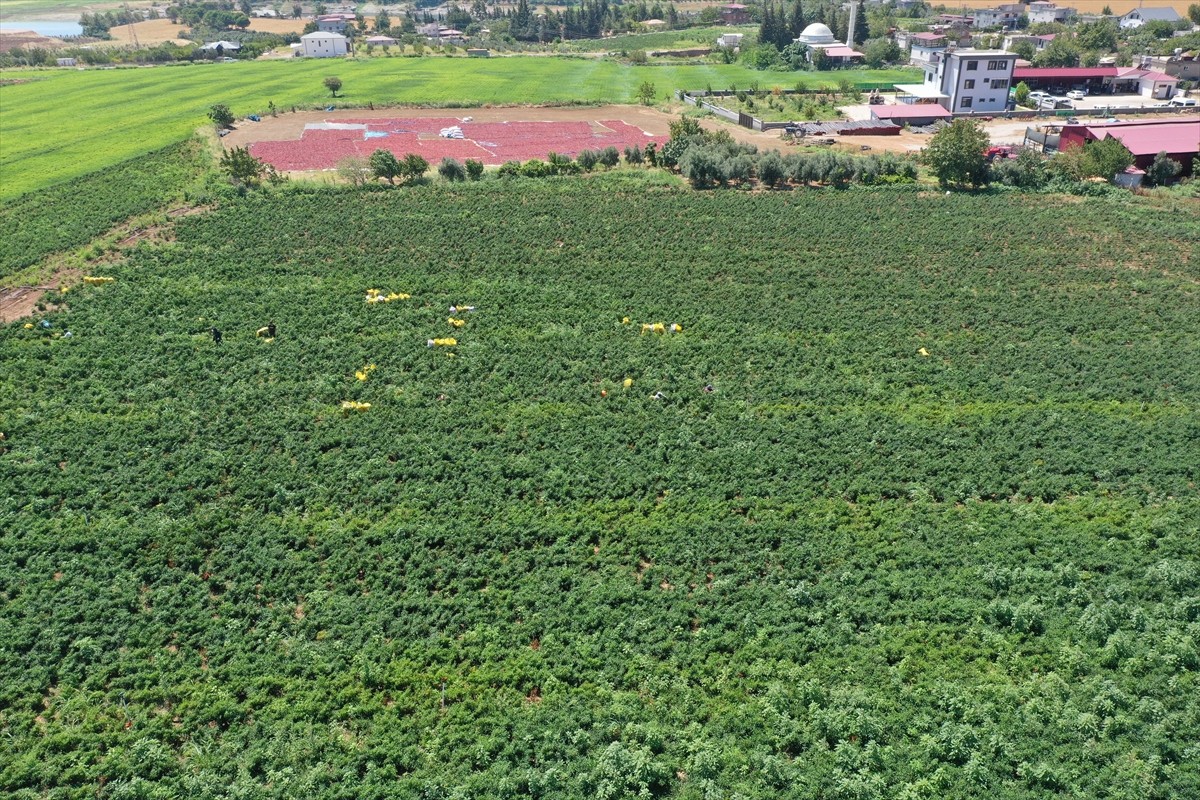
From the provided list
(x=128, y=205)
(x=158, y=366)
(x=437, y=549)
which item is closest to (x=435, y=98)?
(x=128, y=205)

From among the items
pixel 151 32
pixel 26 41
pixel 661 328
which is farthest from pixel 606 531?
pixel 151 32

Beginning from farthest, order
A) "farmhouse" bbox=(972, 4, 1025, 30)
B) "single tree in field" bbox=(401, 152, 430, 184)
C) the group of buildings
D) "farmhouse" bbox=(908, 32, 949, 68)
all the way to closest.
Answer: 1. "farmhouse" bbox=(972, 4, 1025, 30)
2. the group of buildings
3. "farmhouse" bbox=(908, 32, 949, 68)
4. "single tree in field" bbox=(401, 152, 430, 184)

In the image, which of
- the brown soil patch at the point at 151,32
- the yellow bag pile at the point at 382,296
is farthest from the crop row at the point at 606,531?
the brown soil patch at the point at 151,32

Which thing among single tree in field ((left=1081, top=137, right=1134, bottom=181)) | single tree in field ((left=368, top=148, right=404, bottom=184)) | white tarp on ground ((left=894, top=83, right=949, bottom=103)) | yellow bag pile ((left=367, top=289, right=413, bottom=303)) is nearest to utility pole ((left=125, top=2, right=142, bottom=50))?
single tree in field ((left=368, top=148, right=404, bottom=184))

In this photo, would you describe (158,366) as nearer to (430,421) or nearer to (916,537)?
(430,421)

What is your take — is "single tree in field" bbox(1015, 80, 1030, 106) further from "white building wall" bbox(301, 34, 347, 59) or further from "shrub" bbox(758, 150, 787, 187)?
"white building wall" bbox(301, 34, 347, 59)

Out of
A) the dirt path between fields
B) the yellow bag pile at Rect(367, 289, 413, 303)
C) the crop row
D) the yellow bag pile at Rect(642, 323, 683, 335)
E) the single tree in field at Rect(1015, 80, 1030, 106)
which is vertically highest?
the single tree in field at Rect(1015, 80, 1030, 106)

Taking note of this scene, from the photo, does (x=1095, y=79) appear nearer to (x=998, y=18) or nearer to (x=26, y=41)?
(x=998, y=18)
